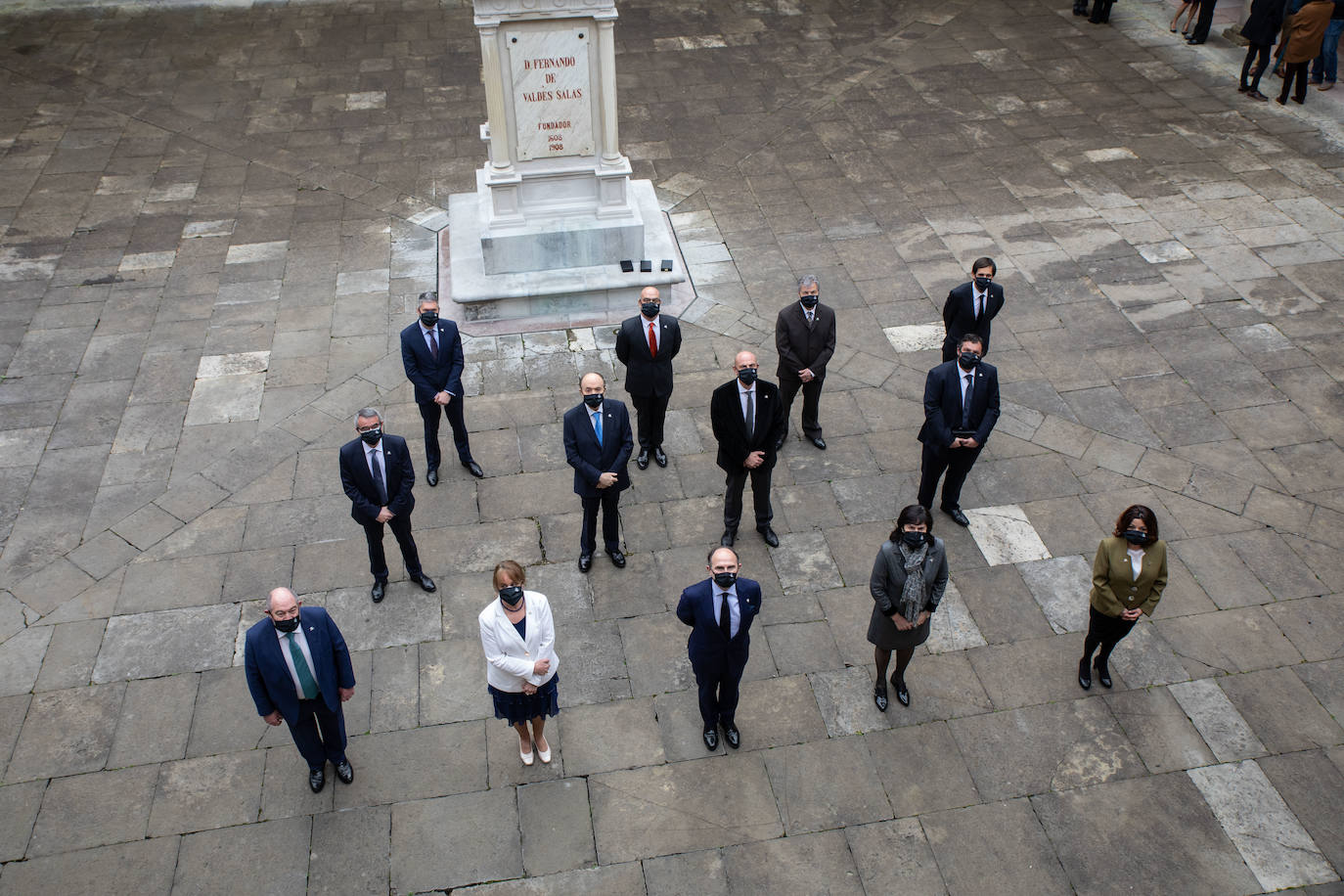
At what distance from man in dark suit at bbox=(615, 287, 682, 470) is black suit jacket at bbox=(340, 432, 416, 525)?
6.42ft

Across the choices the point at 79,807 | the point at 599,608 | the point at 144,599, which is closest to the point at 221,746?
the point at 79,807

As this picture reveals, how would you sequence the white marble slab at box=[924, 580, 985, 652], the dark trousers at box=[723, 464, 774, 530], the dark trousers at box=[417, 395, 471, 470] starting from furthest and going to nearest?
the dark trousers at box=[417, 395, 471, 470], the dark trousers at box=[723, 464, 774, 530], the white marble slab at box=[924, 580, 985, 652]

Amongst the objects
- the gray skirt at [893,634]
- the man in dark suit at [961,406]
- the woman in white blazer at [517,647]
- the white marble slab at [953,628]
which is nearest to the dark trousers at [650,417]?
the man in dark suit at [961,406]

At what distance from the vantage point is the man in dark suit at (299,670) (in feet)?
17.1

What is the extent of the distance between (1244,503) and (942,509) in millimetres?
2270

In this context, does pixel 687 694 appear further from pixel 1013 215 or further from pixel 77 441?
pixel 1013 215

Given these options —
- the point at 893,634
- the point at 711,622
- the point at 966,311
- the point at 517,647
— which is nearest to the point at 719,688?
the point at 711,622

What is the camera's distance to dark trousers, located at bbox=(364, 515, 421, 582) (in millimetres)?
6859

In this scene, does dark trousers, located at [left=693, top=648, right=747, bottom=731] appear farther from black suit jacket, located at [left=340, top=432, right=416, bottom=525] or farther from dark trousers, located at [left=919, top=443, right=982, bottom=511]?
dark trousers, located at [left=919, top=443, right=982, bottom=511]

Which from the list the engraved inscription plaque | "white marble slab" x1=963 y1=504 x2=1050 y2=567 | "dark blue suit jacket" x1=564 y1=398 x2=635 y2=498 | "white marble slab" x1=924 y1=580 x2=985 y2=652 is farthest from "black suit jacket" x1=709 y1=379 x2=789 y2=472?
the engraved inscription plaque

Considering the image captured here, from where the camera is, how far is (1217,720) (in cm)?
629

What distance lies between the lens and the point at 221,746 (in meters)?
6.18

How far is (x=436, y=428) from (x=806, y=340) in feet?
9.66

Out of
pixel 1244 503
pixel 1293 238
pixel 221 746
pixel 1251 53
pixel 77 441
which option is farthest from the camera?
pixel 1251 53
